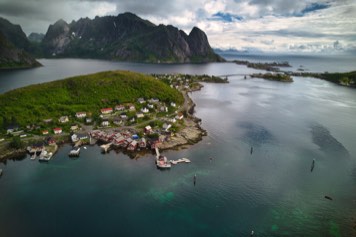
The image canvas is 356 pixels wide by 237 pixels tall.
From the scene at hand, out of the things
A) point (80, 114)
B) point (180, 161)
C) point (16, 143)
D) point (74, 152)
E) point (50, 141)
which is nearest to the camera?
point (180, 161)

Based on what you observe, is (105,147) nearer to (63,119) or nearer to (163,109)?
(63,119)

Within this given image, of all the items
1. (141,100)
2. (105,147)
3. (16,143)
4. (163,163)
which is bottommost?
(163,163)

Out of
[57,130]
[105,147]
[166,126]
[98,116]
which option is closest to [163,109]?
[166,126]

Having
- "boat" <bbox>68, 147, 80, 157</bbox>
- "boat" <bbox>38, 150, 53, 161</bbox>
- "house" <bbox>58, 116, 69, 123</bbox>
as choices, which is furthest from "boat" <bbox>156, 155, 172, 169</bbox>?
"house" <bbox>58, 116, 69, 123</bbox>

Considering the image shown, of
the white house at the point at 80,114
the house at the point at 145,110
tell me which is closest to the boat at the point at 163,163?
the house at the point at 145,110

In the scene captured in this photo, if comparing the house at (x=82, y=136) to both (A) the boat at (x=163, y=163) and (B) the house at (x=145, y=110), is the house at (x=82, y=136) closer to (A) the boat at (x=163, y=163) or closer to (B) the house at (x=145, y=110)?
(B) the house at (x=145, y=110)

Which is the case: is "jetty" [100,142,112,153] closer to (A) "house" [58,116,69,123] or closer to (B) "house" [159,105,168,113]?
(A) "house" [58,116,69,123]
